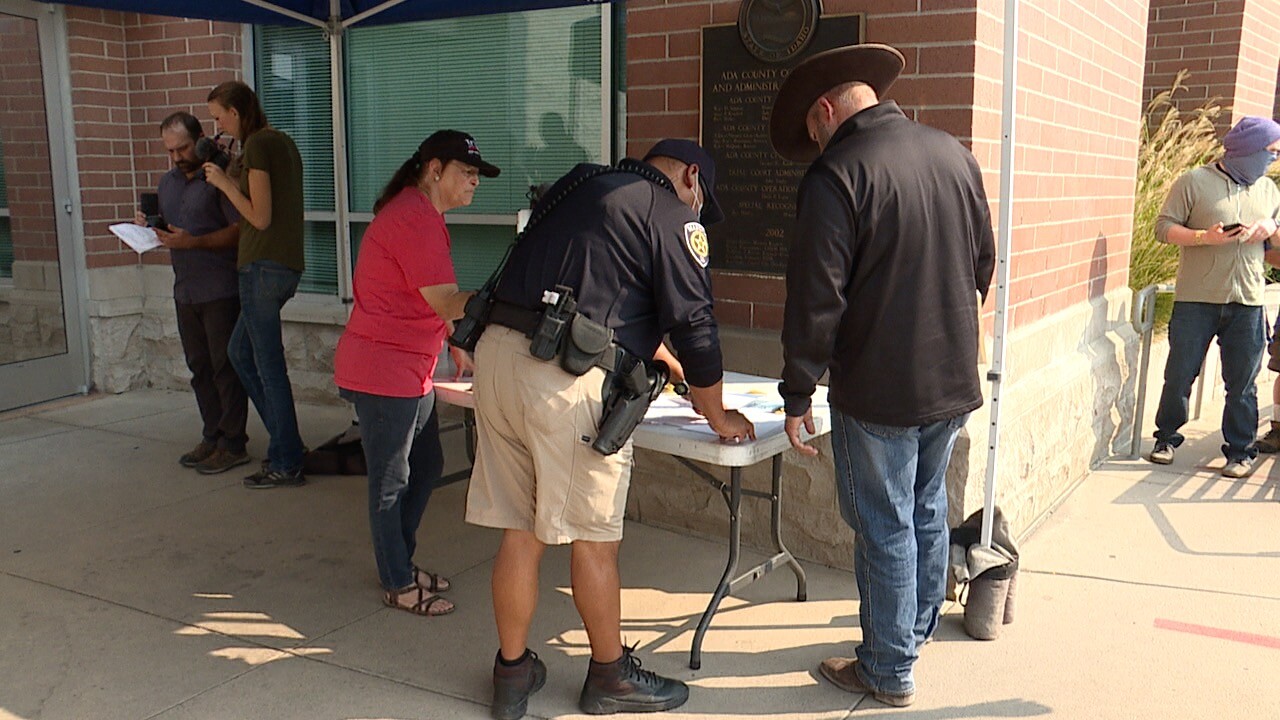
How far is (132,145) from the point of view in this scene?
7.77 meters

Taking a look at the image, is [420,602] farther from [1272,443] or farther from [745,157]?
[1272,443]

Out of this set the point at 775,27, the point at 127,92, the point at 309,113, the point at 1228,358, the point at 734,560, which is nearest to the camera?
the point at 734,560

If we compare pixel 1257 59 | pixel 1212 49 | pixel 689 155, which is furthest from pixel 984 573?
pixel 1257 59

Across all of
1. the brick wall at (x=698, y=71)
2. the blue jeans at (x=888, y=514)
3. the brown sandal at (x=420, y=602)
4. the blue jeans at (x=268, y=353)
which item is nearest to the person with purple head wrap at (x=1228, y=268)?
the brick wall at (x=698, y=71)

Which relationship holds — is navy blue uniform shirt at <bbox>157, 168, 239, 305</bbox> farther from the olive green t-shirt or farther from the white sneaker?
the white sneaker

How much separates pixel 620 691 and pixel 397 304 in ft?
5.12

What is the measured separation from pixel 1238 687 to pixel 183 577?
3.96m

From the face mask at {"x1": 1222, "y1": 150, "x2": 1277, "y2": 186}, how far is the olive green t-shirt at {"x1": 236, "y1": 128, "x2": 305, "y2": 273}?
500 cm

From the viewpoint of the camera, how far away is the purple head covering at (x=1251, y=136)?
19.1 feet

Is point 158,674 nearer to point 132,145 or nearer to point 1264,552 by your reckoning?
point 1264,552

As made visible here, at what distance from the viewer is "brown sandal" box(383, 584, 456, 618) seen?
13.5 feet

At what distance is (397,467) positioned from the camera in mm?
4035

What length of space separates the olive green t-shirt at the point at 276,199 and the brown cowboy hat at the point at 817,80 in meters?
2.93

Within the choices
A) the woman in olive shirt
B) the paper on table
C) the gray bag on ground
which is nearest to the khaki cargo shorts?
the gray bag on ground
